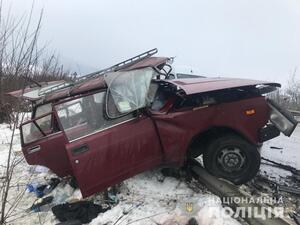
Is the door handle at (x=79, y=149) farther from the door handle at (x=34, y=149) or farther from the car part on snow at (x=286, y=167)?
the car part on snow at (x=286, y=167)

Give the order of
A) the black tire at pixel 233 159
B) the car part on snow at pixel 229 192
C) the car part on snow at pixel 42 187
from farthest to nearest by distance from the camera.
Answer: the car part on snow at pixel 42 187 → the black tire at pixel 233 159 → the car part on snow at pixel 229 192

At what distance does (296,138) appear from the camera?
38.8ft

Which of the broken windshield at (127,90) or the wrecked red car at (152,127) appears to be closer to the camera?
the wrecked red car at (152,127)

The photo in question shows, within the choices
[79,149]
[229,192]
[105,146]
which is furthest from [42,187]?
[229,192]

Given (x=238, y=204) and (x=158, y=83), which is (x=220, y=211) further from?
(x=158, y=83)

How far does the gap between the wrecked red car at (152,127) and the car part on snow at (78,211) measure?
0.74 feet

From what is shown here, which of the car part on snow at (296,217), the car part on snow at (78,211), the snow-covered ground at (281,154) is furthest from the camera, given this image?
the snow-covered ground at (281,154)

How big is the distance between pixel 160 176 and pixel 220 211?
1712 mm

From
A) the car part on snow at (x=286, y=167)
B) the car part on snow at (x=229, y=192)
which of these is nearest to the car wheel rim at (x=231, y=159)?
the car part on snow at (x=229, y=192)

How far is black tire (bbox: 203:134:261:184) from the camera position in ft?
19.0

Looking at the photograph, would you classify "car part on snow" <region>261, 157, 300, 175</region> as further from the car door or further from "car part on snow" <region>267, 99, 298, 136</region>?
the car door

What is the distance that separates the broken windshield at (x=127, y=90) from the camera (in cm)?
575

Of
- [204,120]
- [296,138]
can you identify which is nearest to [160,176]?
[204,120]

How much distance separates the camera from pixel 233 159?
19.3ft
